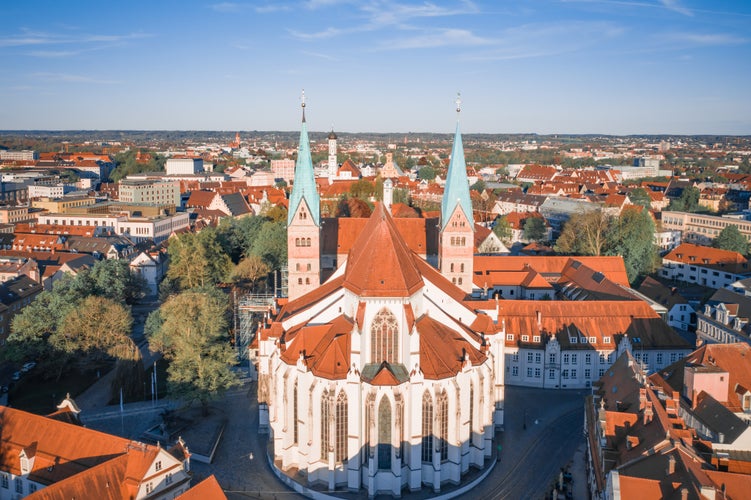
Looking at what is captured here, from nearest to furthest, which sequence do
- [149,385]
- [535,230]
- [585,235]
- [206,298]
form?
1. [206,298]
2. [149,385]
3. [585,235]
4. [535,230]

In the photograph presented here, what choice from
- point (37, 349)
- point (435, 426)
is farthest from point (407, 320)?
point (37, 349)

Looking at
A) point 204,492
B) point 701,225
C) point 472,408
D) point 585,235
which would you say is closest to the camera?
point 204,492

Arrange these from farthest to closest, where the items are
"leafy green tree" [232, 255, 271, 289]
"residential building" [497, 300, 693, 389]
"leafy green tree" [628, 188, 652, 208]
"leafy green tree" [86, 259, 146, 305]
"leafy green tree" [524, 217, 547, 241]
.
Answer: "leafy green tree" [628, 188, 652, 208] < "leafy green tree" [524, 217, 547, 241] < "leafy green tree" [232, 255, 271, 289] < "leafy green tree" [86, 259, 146, 305] < "residential building" [497, 300, 693, 389]

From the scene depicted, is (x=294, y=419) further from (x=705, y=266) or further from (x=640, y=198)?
(x=640, y=198)

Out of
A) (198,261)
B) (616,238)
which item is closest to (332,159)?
(616,238)

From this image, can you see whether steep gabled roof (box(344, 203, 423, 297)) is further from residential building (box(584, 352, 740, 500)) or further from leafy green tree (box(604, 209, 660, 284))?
leafy green tree (box(604, 209, 660, 284))

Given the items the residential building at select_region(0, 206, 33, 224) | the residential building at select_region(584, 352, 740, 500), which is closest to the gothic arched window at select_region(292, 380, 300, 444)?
the residential building at select_region(584, 352, 740, 500)

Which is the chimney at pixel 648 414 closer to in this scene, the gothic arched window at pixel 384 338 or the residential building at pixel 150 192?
the gothic arched window at pixel 384 338

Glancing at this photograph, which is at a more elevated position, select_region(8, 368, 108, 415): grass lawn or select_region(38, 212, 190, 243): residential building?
select_region(38, 212, 190, 243): residential building
